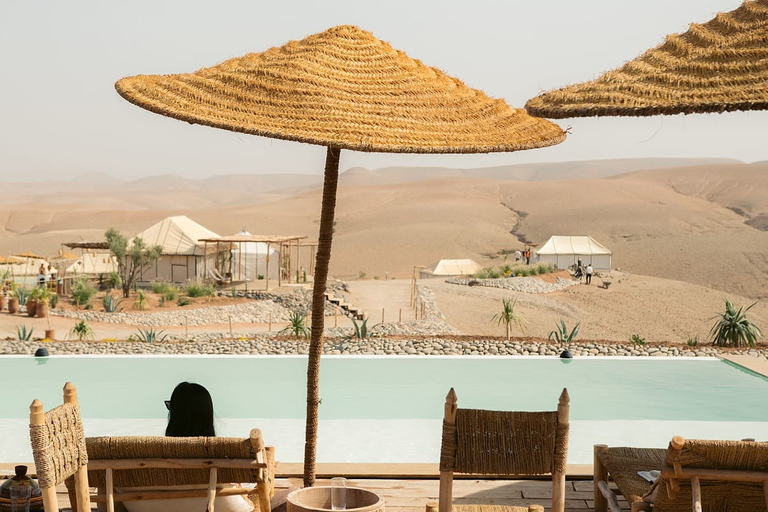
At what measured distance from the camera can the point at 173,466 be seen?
274 centimetres

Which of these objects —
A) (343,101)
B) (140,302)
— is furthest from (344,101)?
(140,302)

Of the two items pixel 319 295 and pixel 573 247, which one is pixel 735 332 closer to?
pixel 319 295

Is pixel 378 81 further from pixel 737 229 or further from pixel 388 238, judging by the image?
pixel 737 229

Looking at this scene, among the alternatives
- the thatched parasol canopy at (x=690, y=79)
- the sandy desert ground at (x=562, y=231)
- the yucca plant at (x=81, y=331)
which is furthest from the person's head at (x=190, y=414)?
the sandy desert ground at (x=562, y=231)

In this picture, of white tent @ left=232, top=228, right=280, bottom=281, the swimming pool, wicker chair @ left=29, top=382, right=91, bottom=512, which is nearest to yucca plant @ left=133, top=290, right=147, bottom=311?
white tent @ left=232, top=228, right=280, bottom=281

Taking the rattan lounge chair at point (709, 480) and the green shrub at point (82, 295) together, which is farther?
the green shrub at point (82, 295)

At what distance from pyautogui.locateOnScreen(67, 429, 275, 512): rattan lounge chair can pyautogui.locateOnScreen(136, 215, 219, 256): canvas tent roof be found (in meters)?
24.4

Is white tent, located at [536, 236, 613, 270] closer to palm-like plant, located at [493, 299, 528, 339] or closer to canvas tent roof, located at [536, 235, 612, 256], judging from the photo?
canvas tent roof, located at [536, 235, 612, 256]

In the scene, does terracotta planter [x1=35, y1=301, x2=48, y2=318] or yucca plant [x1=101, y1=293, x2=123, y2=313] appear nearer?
terracotta planter [x1=35, y1=301, x2=48, y2=318]

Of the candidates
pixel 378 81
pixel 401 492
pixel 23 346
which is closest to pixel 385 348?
pixel 23 346

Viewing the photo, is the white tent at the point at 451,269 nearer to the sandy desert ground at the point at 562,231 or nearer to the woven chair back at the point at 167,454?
the sandy desert ground at the point at 562,231

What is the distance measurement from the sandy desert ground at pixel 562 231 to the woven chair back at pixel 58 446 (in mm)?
16505

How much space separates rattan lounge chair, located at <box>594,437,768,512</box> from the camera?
9.19 feet

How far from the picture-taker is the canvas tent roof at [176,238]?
27.2m
